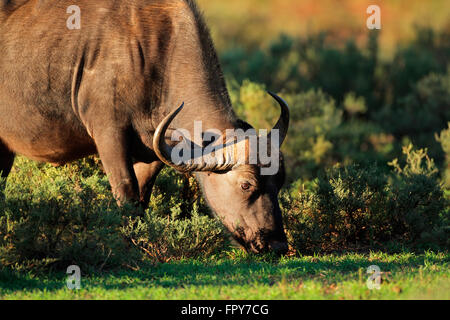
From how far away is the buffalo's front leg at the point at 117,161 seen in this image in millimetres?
8062

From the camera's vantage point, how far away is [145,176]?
910cm

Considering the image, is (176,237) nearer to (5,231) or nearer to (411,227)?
(5,231)

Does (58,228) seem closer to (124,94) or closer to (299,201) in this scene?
(124,94)

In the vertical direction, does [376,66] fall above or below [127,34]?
below

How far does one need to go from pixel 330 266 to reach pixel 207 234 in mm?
1501

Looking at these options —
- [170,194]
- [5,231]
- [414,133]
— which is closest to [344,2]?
[414,133]

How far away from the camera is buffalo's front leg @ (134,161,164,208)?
29.8 ft

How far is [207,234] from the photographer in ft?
26.4

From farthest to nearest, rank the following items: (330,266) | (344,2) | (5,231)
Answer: (344,2) → (330,266) → (5,231)

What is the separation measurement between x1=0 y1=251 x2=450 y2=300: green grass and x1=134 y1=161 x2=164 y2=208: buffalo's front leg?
5.21 feet

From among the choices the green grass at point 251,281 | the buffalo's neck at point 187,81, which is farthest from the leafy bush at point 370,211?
the buffalo's neck at point 187,81

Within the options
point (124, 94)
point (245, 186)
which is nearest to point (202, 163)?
point (245, 186)

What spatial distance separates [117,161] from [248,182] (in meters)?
1.58

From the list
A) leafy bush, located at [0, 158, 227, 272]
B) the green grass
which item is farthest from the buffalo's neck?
the green grass
